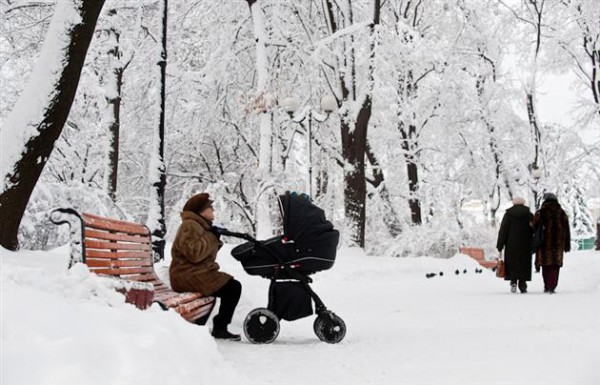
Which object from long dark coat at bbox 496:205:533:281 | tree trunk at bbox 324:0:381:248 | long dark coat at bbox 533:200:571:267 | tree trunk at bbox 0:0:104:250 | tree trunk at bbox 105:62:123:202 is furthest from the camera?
tree trunk at bbox 324:0:381:248

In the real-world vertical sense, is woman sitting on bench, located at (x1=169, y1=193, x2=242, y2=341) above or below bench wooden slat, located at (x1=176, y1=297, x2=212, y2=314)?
above

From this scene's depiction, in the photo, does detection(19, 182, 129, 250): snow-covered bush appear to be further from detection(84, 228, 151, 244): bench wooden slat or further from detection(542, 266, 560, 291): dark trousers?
detection(542, 266, 560, 291): dark trousers

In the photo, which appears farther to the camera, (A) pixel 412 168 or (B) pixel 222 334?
(A) pixel 412 168

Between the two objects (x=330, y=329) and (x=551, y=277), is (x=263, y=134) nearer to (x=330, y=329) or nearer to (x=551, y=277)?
(x=551, y=277)

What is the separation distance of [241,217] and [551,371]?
868 inches

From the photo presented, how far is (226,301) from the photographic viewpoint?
7020 mm

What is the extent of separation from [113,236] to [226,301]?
4.39 feet

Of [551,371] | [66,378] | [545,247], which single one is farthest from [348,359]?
[545,247]

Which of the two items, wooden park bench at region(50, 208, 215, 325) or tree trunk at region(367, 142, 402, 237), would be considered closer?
wooden park bench at region(50, 208, 215, 325)

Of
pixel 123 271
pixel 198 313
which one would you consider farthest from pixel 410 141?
pixel 123 271

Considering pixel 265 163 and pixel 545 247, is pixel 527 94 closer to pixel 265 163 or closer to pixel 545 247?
pixel 265 163

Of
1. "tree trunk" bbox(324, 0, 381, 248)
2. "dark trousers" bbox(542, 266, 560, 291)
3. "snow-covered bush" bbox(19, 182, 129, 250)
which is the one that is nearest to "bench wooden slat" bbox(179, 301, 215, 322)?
"snow-covered bush" bbox(19, 182, 129, 250)

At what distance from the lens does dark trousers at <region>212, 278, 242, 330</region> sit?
23.0ft

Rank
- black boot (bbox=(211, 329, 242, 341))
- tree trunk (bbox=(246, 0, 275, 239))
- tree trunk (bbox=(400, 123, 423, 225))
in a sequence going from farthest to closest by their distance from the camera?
Result: tree trunk (bbox=(400, 123, 423, 225))
tree trunk (bbox=(246, 0, 275, 239))
black boot (bbox=(211, 329, 242, 341))
